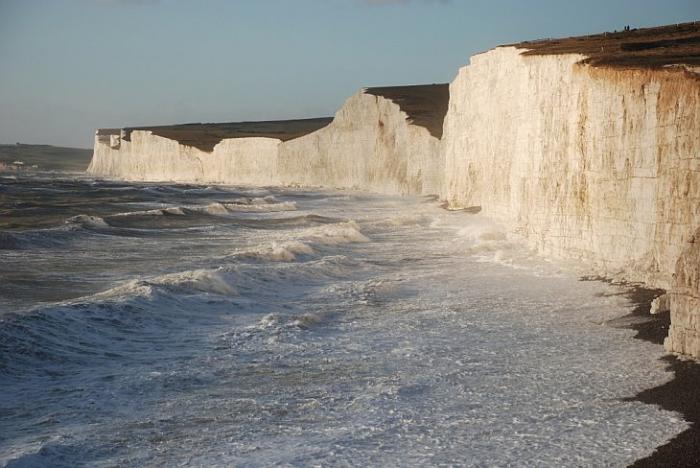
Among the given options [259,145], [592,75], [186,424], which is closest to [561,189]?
[592,75]

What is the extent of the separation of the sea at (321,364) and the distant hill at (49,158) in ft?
373

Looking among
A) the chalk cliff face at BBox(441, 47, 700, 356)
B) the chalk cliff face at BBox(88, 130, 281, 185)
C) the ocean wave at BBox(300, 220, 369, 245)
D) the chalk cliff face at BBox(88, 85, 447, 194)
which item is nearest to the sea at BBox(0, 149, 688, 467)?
the chalk cliff face at BBox(441, 47, 700, 356)

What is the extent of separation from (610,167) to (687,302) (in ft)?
21.8

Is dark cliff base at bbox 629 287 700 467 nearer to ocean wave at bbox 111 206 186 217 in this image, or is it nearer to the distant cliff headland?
the distant cliff headland

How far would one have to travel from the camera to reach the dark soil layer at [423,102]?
51719 mm

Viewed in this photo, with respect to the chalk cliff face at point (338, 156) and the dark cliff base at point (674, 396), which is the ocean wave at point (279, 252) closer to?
the dark cliff base at point (674, 396)

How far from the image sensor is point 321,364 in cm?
1072

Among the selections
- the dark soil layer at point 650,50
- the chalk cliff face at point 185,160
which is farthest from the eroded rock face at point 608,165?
the chalk cliff face at point 185,160

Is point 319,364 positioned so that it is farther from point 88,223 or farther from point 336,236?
point 88,223

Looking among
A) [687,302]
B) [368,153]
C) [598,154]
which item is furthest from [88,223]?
[368,153]

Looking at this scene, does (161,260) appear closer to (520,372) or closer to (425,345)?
(425,345)

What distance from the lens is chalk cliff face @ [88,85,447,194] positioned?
5097 cm

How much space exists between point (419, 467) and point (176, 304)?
806 cm

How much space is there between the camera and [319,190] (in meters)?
59.5
